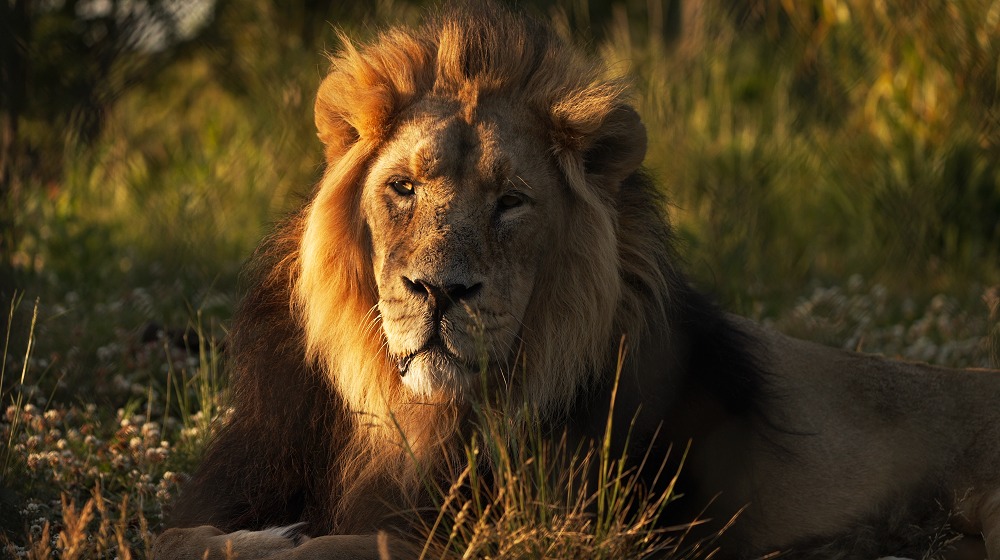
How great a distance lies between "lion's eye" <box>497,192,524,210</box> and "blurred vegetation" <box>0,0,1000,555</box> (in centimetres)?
69

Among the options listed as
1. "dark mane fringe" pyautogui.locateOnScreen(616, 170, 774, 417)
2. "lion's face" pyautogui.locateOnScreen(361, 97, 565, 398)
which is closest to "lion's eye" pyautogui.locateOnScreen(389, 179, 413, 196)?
"lion's face" pyautogui.locateOnScreen(361, 97, 565, 398)

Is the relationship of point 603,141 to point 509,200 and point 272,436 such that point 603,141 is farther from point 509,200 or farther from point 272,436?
point 272,436

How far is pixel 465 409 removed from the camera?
3945 millimetres

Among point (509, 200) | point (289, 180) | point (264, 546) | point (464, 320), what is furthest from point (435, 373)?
point (289, 180)

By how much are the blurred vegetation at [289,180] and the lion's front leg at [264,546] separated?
22 centimetres

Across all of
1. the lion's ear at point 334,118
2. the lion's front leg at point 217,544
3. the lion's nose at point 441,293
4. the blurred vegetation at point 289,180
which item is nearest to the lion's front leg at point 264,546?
the lion's front leg at point 217,544

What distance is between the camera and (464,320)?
361 cm

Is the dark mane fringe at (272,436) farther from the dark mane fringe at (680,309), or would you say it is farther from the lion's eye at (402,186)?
the dark mane fringe at (680,309)

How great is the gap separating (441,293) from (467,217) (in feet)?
0.92

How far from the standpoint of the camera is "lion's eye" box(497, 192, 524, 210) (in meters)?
3.87

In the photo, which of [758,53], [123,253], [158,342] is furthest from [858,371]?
[758,53]

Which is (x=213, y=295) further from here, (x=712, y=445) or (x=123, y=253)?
(x=712, y=445)

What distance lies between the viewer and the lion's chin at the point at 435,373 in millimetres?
3650

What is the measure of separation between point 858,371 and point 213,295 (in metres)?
3.88
